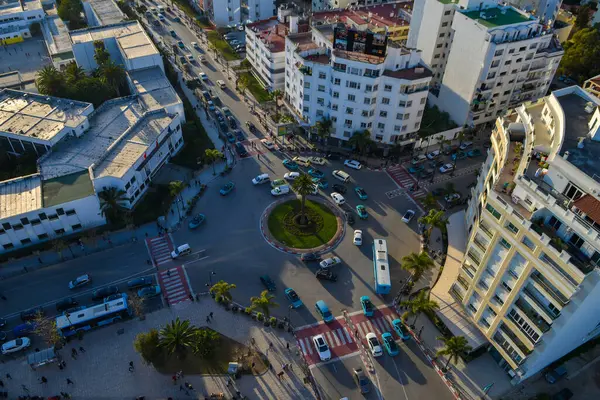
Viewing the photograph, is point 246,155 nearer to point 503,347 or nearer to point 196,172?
point 196,172

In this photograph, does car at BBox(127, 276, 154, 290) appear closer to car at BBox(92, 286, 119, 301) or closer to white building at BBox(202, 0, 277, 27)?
car at BBox(92, 286, 119, 301)

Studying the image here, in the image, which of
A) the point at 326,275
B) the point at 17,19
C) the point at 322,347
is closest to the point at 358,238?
the point at 326,275

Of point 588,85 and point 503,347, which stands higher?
point 588,85

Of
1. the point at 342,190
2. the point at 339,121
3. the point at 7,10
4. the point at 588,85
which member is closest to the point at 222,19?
the point at 7,10

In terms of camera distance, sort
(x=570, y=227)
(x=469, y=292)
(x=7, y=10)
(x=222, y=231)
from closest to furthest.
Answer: (x=570, y=227)
(x=469, y=292)
(x=222, y=231)
(x=7, y=10)

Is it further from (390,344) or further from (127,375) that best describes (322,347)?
(127,375)

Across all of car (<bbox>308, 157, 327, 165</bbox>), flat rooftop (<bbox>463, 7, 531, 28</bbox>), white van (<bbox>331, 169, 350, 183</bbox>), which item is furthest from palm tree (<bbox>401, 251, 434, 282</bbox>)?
flat rooftop (<bbox>463, 7, 531, 28</bbox>)
